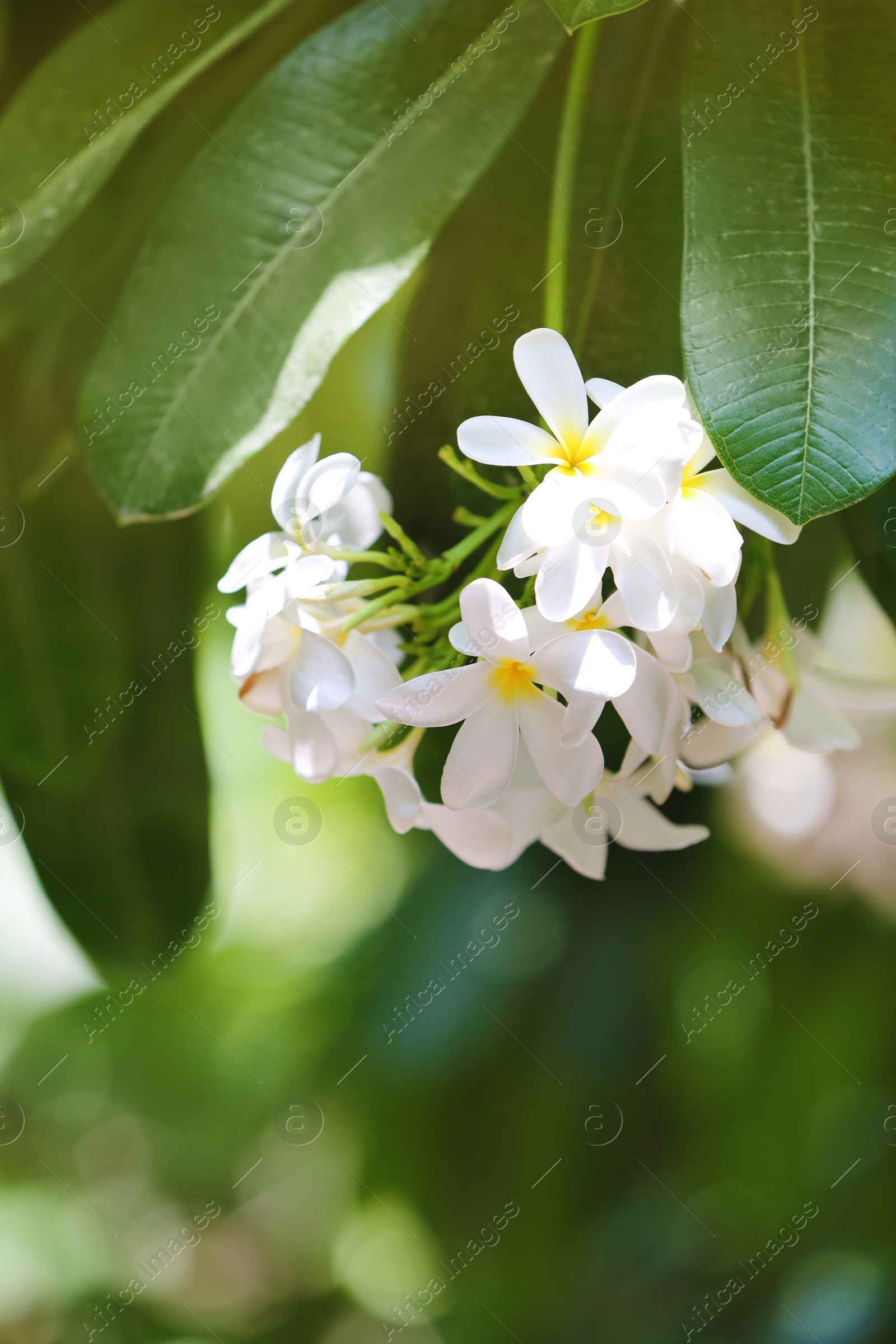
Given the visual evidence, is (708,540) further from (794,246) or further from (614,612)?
(794,246)

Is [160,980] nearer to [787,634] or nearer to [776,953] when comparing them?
[776,953]

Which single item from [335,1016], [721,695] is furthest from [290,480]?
[335,1016]

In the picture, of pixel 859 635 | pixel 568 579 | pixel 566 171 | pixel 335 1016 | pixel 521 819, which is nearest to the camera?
pixel 568 579

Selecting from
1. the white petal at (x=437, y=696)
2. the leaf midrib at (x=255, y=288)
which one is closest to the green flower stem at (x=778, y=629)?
the white petal at (x=437, y=696)

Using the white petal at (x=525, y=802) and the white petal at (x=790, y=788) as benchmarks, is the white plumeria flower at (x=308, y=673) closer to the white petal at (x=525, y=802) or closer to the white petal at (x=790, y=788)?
the white petal at (x=525, y=802)

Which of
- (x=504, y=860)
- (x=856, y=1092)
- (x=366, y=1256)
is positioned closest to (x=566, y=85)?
(x=504, y=860)

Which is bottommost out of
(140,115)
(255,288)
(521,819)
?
(521,819)
